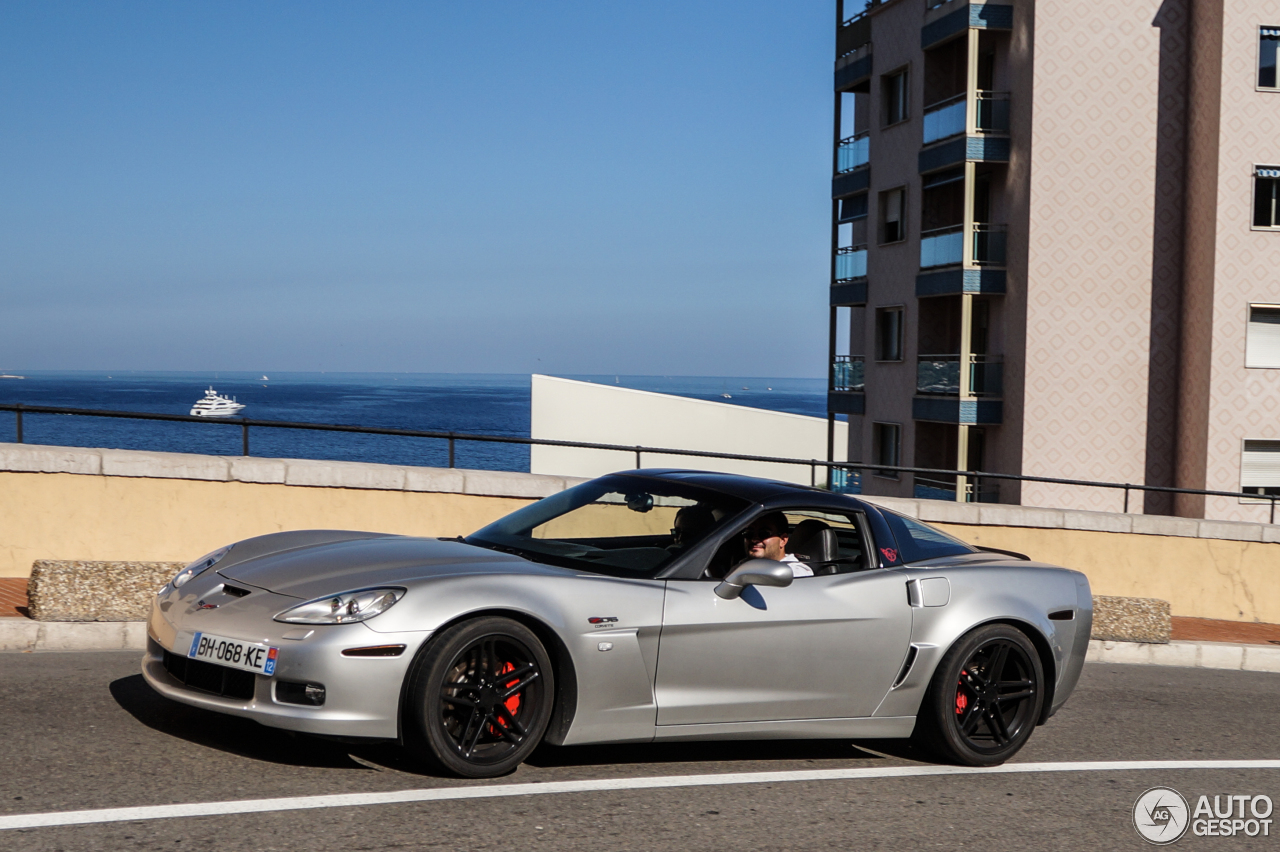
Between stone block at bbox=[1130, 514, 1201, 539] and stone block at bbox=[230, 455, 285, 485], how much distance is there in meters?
10.6

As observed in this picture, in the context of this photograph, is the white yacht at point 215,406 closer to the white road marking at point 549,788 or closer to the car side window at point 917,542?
the car side window at point 917,542

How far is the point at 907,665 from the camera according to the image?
6.06 metres

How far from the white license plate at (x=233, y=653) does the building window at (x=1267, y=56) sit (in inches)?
1064

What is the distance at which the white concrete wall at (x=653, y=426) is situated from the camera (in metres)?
52.7

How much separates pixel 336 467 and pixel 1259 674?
28.3ft

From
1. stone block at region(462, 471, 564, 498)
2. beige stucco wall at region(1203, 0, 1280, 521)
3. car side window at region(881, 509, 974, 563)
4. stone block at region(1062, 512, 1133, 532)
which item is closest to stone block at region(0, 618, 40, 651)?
stone block at region(462, 471, 564, 498)

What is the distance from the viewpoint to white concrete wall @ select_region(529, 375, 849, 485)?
173 ft

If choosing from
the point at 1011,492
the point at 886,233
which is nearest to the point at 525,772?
the point at 1011,492

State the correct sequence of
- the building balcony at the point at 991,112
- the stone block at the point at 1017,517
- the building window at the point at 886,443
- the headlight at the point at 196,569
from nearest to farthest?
the headlight at the point at 196,569
the stone block at the point at 1017,517
the building balcony at the point at 991,112
the building window at the point at 886,443

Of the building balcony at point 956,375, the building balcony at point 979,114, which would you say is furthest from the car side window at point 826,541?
the building balcony at point 979,114

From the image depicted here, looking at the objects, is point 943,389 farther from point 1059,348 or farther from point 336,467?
point 336,467

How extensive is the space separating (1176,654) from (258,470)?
28.1 feet

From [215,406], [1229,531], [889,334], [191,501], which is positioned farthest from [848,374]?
[215,406]

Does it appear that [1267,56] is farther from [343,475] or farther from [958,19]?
[343,475]
